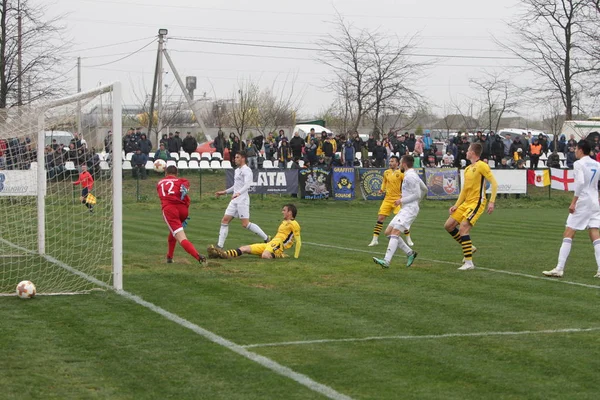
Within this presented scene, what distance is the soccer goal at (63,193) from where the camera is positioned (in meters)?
12.6

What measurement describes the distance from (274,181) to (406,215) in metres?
20.9

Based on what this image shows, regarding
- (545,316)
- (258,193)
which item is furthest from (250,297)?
(258,193)

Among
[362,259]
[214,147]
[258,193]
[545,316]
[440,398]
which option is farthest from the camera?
[214,147]

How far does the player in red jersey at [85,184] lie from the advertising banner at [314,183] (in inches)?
791

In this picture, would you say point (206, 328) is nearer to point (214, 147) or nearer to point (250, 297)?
point (250, 297)

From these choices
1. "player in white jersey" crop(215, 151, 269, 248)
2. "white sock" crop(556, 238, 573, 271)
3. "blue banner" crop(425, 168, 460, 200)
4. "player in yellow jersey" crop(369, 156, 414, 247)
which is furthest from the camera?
"blue banner" crop(425, 168, 460, 200)

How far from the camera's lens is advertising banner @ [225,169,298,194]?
116 feet

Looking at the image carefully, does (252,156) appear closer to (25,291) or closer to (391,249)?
(391,249)

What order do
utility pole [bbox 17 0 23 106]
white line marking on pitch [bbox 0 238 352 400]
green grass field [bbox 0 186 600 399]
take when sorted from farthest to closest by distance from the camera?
utility pole [bbox 17 0 23 106], green grass field [bbox 0 186 600 399], white line marking on pitch [bbox 0 238 352 400]

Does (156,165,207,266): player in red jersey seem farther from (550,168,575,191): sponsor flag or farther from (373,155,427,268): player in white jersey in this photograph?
(550,168,575,191): sponsor flag

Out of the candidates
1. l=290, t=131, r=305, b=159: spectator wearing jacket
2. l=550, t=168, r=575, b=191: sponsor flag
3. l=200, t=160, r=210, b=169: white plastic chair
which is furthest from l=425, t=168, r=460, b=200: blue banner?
l=200, t=160, r=210, b=169: white plastic chair

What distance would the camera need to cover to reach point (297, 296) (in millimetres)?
11453

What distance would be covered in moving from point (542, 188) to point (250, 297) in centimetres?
3054

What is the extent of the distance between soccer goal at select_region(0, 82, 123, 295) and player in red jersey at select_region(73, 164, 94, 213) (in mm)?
52
